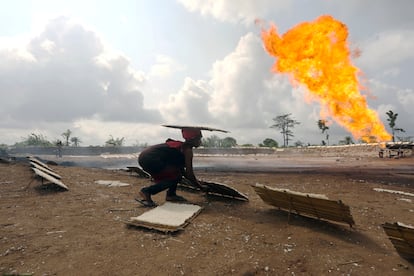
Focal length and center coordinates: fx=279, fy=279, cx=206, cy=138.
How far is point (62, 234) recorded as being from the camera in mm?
4973

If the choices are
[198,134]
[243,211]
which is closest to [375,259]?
[243,211]

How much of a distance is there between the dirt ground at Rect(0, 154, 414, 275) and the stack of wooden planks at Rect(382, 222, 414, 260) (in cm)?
15

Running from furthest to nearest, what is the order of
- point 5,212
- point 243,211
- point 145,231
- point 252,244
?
point 243,211 → point 5,212 → point 145,231 → point 252,244

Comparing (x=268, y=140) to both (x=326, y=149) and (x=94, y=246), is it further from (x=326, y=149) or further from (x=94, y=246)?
(x=94, y=246)

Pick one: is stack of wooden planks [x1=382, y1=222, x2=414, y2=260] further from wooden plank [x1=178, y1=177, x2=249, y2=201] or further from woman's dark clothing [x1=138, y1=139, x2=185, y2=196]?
woman's dark clothing [x1=138, y1=139, x2=185, y2=196]

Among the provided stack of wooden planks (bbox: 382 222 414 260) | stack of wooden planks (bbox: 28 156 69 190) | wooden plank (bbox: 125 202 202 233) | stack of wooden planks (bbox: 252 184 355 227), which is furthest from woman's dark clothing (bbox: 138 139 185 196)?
stack of wooden planks (bbox: 382 222 414 260)

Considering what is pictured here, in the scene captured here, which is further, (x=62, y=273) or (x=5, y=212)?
(x=5, y=212)

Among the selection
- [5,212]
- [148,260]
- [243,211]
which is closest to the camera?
[148,260]

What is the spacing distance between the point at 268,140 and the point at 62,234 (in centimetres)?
6730

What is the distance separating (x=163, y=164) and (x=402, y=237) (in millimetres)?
4935

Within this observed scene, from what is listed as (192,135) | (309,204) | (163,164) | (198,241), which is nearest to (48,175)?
(163,164)

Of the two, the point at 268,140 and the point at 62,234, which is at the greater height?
the point at 268,140

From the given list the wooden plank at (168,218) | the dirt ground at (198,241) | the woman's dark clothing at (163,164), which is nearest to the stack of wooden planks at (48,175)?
the dirt ground at (198,241)

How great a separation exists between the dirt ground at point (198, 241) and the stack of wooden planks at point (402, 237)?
0.48ft
